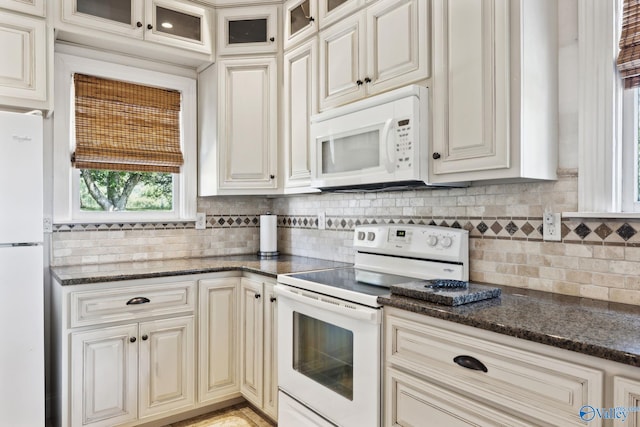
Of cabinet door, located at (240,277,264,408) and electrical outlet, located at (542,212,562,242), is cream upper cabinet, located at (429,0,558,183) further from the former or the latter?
cabinet door, located at (240,277,264,408)

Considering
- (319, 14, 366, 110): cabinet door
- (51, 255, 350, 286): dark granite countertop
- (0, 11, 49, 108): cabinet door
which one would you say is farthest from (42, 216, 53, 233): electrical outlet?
(319, 14, 366, 110): cabinet door

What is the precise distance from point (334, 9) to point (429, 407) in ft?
6.61

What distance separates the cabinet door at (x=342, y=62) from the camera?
2.20 meters

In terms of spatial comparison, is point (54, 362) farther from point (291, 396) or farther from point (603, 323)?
point (603, 323)

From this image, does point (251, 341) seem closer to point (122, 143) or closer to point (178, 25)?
point (122, 143)

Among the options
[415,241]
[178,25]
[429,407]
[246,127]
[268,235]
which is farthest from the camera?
[268,235]

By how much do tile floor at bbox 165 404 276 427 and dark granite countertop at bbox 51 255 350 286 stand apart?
2.85ft

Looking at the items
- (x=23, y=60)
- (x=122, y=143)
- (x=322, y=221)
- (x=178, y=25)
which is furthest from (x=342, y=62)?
(x=23, y=60)

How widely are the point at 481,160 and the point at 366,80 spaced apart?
0.77 meters

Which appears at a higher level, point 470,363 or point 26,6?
point 26,6

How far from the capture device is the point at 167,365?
7.97 ft

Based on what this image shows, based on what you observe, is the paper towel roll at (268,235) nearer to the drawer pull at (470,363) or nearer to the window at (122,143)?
the window at (122,143)

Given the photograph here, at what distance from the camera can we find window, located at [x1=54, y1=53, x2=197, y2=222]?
8.68 ft
